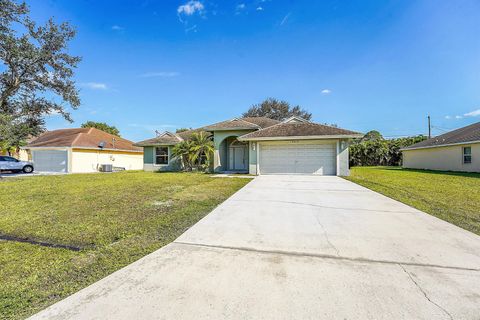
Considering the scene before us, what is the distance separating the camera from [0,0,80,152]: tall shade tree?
45.6ft

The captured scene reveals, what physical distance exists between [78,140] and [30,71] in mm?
8749

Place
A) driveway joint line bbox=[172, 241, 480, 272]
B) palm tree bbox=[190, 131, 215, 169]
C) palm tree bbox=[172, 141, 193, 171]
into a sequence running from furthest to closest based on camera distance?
palm tree bbox=[172, 141, 193, 171]
palm tree bbox=[190, 131, 215, 169]
driveway joint line bbox=[172, 241, 480, 272]

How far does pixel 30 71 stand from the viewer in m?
15.1

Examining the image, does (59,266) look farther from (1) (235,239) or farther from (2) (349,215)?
(2) (349,215)

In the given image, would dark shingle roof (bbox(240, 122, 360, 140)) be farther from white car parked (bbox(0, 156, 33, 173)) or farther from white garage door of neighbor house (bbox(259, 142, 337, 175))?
white car parked (bbox(0, 156, 33, 173))

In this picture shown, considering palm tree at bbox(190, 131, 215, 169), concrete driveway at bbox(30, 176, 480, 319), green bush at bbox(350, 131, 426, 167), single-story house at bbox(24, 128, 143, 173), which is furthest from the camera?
green bush at bbox(350, 131, 426, 167)

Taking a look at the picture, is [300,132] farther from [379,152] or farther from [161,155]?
[379,152]

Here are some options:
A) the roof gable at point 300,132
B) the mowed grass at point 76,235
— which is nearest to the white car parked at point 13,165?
the mowed grass at point 76,235

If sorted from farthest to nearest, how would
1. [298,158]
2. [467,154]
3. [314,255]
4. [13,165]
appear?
[13,165]
[467,154]
[298,158]
[314,255]

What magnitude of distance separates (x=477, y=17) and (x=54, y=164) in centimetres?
3295

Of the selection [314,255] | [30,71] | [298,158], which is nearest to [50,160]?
[30,71]

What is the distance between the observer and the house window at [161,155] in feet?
67.5

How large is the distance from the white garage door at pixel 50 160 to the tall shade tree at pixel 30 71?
4.66m

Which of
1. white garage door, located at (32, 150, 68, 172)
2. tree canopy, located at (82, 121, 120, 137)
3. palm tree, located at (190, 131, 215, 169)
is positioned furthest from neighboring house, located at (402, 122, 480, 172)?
tree canopy, located at (82, 121, 120, 137)
